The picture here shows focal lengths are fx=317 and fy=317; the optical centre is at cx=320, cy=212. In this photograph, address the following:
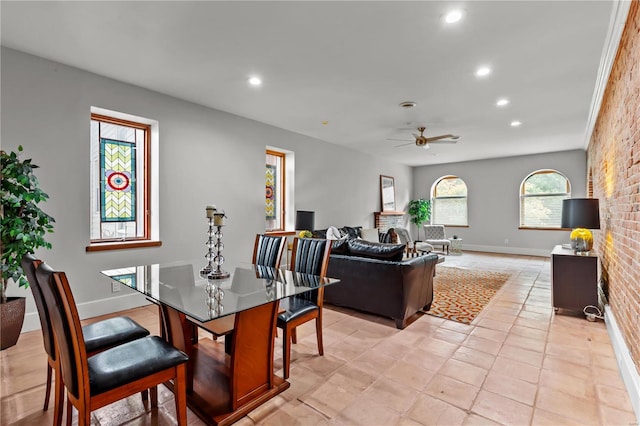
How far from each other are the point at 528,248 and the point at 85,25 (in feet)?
31.2

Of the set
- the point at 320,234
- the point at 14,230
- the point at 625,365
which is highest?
the point at 14,230

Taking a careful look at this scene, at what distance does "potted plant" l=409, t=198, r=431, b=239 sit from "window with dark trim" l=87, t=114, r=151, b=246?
7469mm

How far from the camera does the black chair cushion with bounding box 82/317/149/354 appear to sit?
178 cm

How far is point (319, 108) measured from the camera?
4.59 m

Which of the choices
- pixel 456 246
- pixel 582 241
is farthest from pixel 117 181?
pixel 456 246

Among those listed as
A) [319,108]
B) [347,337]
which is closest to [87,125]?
[319,108]

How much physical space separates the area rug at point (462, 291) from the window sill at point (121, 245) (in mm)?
3437

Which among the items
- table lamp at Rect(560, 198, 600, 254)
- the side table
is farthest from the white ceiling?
the side table

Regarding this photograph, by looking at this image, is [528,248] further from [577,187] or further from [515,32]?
[515,32]

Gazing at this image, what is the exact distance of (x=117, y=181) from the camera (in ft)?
12.7

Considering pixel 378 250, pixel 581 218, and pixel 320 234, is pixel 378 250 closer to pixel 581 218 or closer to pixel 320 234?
pixel 581 218

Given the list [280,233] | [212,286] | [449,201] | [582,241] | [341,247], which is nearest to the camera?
[212,286]

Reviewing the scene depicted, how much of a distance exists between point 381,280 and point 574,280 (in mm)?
2236

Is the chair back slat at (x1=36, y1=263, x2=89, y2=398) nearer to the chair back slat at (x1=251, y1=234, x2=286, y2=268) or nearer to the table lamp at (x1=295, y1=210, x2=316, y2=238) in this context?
the chair back slat at (x1=251, y1=234, x2=286, y2=268)
